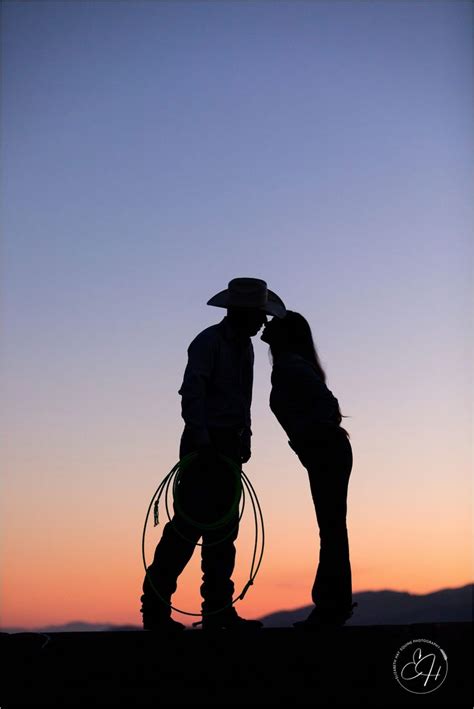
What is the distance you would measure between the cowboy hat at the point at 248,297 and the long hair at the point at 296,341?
0.07 metres

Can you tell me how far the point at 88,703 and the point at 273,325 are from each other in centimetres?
275

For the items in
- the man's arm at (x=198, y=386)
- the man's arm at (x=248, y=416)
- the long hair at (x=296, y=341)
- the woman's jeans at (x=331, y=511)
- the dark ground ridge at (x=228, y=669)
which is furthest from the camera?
the man's arm at (x=248, y=416)

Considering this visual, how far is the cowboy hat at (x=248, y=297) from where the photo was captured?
6438 mm

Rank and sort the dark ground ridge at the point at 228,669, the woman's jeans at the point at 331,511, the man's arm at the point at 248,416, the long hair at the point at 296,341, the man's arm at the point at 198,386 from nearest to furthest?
the dark ground ridge at the point at 228,669, the woman's jeans at the point at 331,511, the man's arm at the point at 198,386, the long hair at the point at 296,341, the man's arm at the point at 248,416

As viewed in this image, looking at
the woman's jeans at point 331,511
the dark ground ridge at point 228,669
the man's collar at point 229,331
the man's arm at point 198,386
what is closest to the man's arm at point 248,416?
the man's collar at point 229,331

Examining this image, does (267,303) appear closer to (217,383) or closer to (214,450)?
(217,383)

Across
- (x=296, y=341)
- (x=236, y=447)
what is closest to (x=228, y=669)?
(x=236, y=447)

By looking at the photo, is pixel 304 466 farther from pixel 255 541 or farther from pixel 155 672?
pixel 155 672

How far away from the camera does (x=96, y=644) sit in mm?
Answer: 5219

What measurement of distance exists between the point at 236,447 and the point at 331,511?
75 cm

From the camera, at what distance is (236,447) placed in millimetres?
6500

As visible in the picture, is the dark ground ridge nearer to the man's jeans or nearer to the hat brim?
the man's jeans

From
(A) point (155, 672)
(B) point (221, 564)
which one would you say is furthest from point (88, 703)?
(B) point (221, 564)

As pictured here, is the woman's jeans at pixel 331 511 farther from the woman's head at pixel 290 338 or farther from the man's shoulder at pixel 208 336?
the man's shoulder at pixel 208 336
